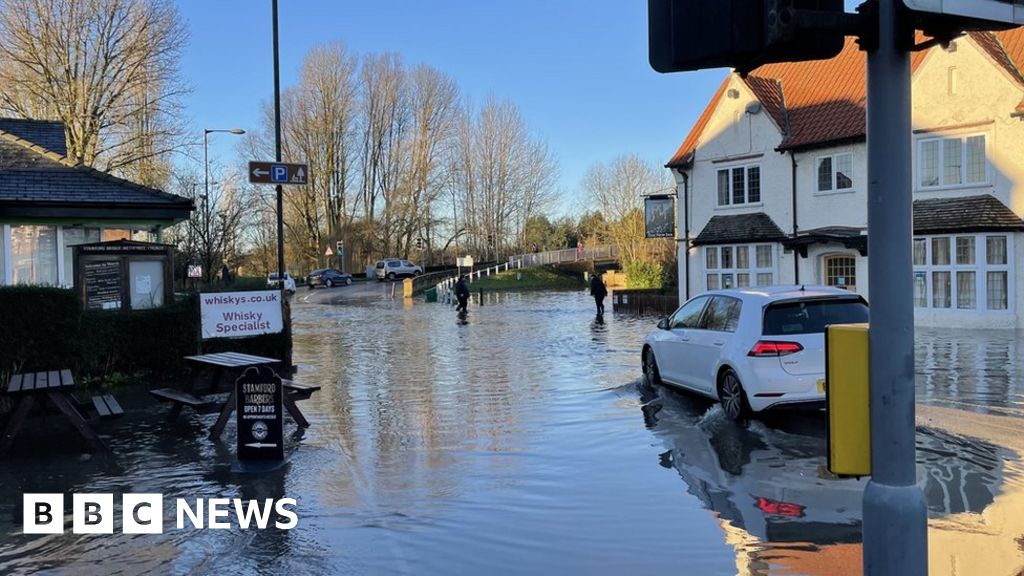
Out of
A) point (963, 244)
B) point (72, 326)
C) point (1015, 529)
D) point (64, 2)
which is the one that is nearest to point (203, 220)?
point (64, 2)

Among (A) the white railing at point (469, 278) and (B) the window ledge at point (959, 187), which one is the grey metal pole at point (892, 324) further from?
(A) the white railing at point (469, 278)

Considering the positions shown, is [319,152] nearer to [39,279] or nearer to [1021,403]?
[39,279]

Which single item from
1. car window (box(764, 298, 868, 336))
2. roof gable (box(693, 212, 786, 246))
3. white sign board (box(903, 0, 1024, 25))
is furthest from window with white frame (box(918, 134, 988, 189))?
white sign board (box(903, 0, 1024, 25))

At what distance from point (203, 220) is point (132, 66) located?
7.25 metres

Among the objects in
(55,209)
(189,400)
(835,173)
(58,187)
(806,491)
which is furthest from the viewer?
(835,173)

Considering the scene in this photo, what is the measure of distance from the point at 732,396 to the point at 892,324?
6.96 m

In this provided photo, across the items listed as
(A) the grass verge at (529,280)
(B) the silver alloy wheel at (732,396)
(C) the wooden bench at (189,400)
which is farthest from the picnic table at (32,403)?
(A) the grass verge at (529,280)

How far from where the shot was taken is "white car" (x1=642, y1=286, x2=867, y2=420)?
9203 mm

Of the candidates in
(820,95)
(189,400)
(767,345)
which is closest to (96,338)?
(189,400)

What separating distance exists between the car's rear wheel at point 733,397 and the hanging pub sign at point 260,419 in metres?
5.08

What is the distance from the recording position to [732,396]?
9773 mm

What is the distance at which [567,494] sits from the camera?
6848 millimetres

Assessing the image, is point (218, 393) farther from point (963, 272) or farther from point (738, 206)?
point (738, 206)

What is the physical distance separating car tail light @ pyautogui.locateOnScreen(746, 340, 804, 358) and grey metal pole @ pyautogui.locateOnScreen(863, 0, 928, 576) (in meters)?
6.38
